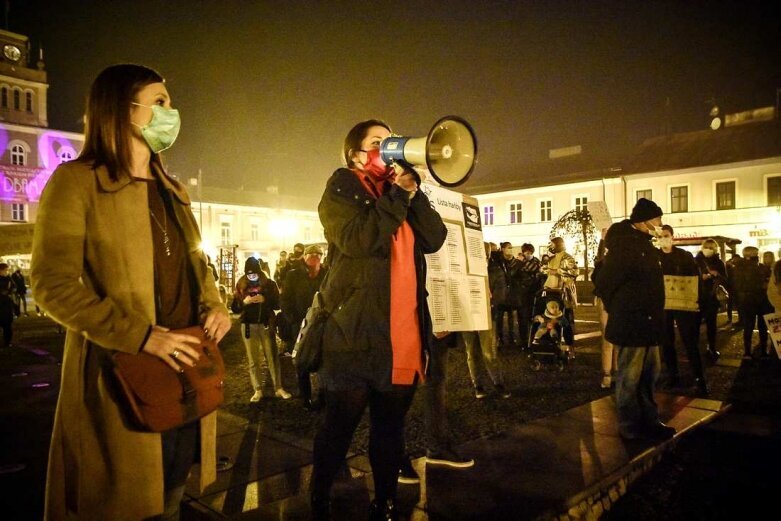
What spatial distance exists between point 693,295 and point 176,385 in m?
7.32

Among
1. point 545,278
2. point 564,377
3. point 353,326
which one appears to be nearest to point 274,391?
point 564,377

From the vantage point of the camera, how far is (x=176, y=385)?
189 centimetres

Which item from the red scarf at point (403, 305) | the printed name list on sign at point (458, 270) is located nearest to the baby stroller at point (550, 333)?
the printed name list on sign at point (458, 270)

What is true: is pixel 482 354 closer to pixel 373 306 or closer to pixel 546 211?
pixel 373 306

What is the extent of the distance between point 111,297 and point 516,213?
4529 cm

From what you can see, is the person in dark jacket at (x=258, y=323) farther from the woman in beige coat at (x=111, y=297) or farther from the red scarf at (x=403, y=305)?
the woman in beige coat at (x=111, y=297)

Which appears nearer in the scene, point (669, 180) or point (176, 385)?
point (176, 385)

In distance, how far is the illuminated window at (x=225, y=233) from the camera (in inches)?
2197

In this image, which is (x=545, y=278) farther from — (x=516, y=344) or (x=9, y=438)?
(x=9, y=438)

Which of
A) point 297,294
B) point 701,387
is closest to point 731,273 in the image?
point 701,387

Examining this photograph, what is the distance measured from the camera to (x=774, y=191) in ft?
112

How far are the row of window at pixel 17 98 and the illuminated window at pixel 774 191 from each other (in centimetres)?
5879

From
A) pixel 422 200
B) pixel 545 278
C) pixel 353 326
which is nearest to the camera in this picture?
pixel 353 326

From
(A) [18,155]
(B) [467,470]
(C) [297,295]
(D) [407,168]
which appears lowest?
(B) [467,470]
